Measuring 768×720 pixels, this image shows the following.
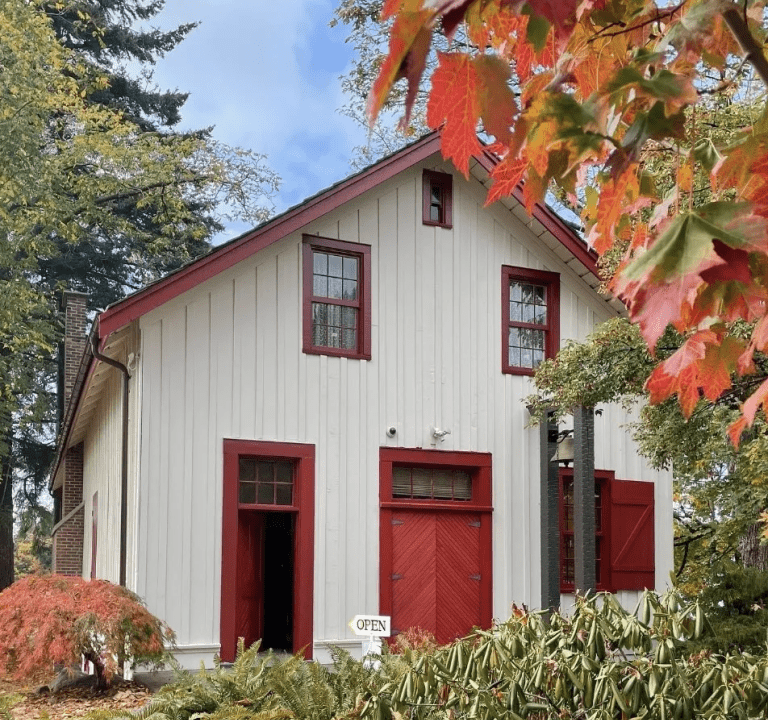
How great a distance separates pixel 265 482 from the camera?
576 inches

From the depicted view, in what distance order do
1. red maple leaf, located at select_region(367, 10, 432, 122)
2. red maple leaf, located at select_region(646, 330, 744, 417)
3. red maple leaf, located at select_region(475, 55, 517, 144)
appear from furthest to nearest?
red maple leaf, located at select_region(646, 330, 744, 417) → red maple leaf, located at select_region(475, 55, 517, 144) → red maple leaf, located at select_region(367, 10, 432, 122)

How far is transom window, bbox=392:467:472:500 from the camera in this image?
15492 mm

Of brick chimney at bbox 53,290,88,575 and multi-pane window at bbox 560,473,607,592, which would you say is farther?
brick chimney at bbox 53,290,88,575

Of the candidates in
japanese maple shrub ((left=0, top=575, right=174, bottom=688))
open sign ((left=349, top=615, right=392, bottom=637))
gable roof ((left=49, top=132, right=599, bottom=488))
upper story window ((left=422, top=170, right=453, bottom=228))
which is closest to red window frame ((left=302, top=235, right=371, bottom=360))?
gable roof ((left=49, top=132, right=599, bottom=488))

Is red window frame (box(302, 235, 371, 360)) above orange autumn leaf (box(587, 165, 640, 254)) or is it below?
above

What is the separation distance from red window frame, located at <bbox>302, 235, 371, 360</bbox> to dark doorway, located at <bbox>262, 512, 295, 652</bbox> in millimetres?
4018

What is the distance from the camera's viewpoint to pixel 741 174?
2697mm

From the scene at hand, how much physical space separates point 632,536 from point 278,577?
18.1 ft

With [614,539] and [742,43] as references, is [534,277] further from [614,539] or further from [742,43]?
[742,43]

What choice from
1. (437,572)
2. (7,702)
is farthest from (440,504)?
(7,702)

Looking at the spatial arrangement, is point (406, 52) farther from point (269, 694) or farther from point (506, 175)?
point (269, 694)

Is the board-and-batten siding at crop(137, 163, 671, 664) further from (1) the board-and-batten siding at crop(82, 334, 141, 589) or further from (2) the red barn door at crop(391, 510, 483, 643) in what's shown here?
(1) the board-and-batten siding at crop(82, 334, 141, 589)

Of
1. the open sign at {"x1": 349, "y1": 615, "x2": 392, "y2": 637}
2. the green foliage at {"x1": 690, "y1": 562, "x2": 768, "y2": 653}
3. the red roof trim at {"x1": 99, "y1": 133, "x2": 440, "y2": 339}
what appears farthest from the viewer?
the red roof trim at {"x1": 99, "y1": 133, "x2": 440, "y2": 339}

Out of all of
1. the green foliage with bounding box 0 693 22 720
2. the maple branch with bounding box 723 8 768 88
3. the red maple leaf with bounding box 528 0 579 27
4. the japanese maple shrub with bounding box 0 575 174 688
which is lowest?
the green foliage with bounding box 0 693 22 720
